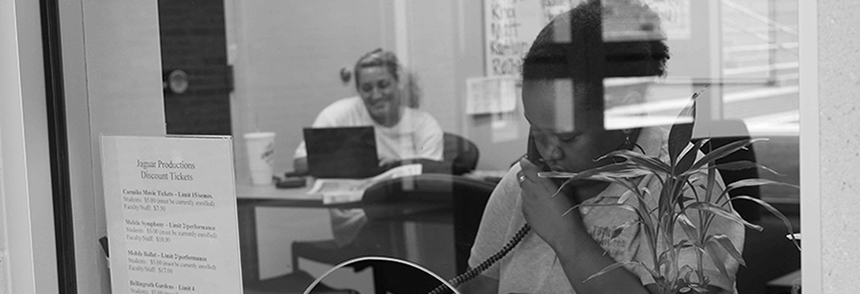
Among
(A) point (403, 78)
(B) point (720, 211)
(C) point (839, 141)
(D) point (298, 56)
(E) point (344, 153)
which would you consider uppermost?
(D) point (298, 56)

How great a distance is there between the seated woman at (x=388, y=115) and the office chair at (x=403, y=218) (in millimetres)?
165

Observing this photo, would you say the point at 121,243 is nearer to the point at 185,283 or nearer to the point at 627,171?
the point at 185,283

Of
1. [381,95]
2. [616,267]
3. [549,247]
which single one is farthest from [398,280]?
[381,95]

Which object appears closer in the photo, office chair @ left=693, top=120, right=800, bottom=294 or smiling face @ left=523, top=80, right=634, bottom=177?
office chair @ left=693, top=120, right=800, bottom=294

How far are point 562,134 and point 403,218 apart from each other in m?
1.53

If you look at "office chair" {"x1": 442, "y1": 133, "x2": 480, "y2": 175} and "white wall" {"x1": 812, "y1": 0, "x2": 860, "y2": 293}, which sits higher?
"white wall" {"x1": 812, "y1": 0, "x2": 860, "y2": 293}

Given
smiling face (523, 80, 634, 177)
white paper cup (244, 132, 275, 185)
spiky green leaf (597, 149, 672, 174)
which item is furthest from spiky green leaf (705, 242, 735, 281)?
white paper cup (244, 132, 275, 185)

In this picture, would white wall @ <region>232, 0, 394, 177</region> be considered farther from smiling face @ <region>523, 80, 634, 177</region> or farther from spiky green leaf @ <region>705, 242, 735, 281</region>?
spiky green leaf @ <region>705, 242, 735, 281</region>

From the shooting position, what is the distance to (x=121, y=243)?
5.30 ft

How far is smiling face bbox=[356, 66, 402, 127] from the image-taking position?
4.71 m

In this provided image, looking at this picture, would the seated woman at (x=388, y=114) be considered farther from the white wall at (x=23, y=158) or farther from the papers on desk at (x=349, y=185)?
the white wall at (x=23, y=158)

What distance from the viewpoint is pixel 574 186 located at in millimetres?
1431

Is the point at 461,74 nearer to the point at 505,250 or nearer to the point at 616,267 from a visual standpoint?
the point at 505,250

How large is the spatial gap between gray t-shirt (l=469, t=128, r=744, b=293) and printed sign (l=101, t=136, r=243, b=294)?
0.42 m
